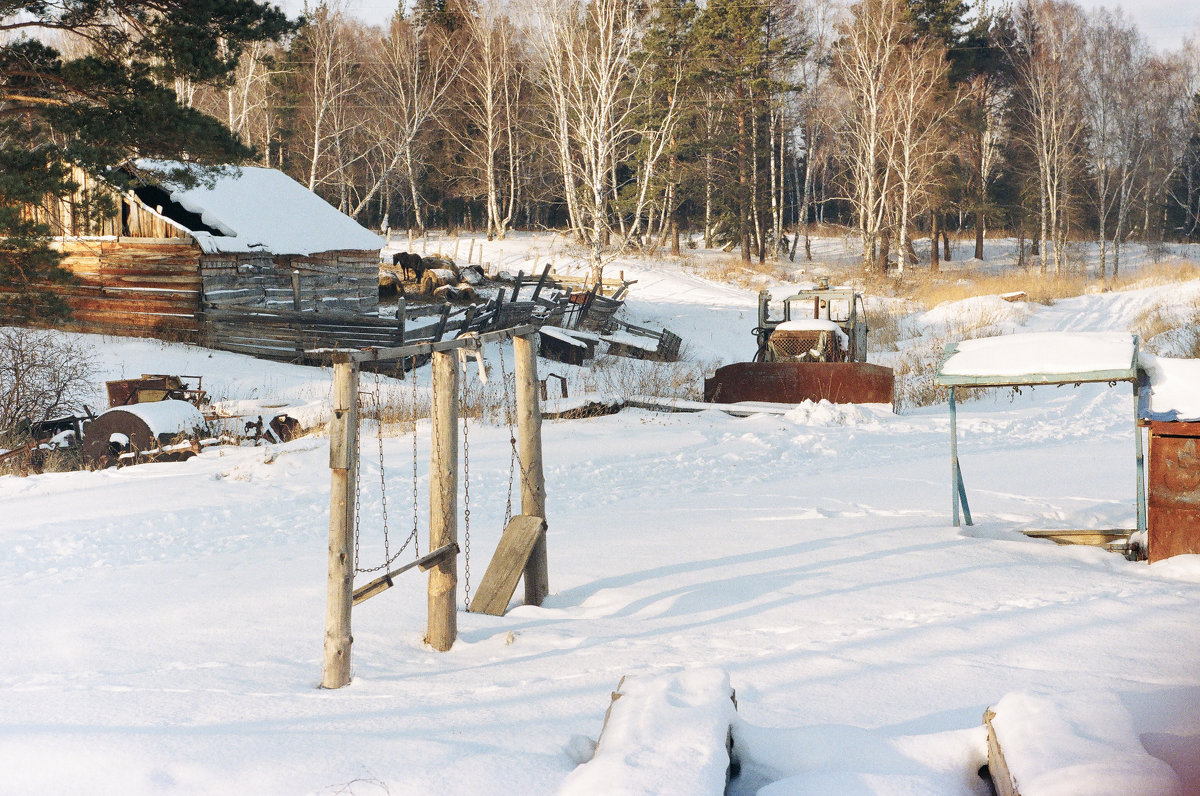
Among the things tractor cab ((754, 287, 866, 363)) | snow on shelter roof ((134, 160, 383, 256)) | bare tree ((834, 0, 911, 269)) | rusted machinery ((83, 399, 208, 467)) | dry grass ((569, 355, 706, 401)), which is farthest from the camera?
bare tree ((834, 0, 911, 269))

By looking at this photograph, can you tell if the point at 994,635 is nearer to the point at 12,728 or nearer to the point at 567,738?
the point at 567,738

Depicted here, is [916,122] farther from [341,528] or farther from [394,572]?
[341,528]

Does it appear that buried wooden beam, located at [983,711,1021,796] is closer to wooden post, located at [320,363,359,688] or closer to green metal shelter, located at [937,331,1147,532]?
wooden post, located at [320,363,359,688]

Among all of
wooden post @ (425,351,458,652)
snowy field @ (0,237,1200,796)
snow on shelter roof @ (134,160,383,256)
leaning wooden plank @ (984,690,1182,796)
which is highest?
snow on shelter roof @ (134,160,383,256)

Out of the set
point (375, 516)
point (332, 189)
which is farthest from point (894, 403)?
point (332, 189)

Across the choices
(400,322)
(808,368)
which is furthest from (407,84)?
(808,368)

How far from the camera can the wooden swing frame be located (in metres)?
4.58

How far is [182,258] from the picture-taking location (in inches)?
850

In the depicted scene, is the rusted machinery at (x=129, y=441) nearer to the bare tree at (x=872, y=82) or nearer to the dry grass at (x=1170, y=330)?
the dry grass at (x=1170, y=330)

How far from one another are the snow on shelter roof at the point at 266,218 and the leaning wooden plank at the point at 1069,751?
19300 mm

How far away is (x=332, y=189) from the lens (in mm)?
47812

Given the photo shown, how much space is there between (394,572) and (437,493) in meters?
0.55

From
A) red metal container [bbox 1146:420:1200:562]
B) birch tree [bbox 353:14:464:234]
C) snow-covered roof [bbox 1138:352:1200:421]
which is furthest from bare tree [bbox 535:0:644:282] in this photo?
red metal container [bbox 1146:420:1200:562]

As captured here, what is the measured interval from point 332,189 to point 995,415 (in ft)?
128
